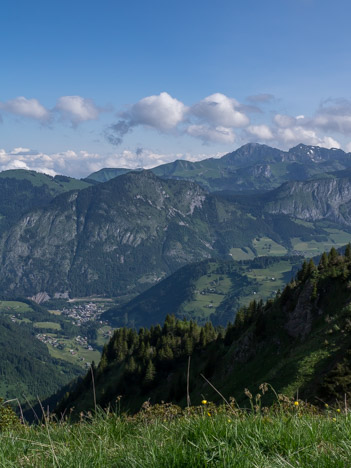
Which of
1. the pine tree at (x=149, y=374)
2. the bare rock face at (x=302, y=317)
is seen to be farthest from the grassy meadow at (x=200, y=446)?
the pine tree at (x=149, y=374)

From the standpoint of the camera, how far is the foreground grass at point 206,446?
4.69 meters

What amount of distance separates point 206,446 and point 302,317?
4855 centimetres

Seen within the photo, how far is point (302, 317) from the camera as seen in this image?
164ft

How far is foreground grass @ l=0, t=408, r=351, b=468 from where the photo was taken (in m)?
4.69

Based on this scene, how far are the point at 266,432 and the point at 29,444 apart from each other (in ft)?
11.5

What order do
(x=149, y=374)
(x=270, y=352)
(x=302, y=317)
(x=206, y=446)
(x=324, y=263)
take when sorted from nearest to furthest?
(x=206, y=446) → (x=302, y=317) → (x=270, y=352) → (x=324, y=263) → (x=149, y=374)

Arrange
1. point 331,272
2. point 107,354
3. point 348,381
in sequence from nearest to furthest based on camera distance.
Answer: point 348,381 < point 331,272 < point 107,354

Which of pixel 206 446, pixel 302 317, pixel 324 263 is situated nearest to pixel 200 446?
pixel 206 446

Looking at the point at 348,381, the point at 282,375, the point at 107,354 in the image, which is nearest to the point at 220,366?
the point at 282,375

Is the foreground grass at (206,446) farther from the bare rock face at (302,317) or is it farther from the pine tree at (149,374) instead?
the pine tree at (149,374)

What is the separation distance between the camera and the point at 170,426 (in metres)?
→ 6.39

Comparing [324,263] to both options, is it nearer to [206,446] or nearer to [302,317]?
[302,317]

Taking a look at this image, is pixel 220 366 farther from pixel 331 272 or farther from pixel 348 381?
pixel 348 381

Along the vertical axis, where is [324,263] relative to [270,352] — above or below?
above
